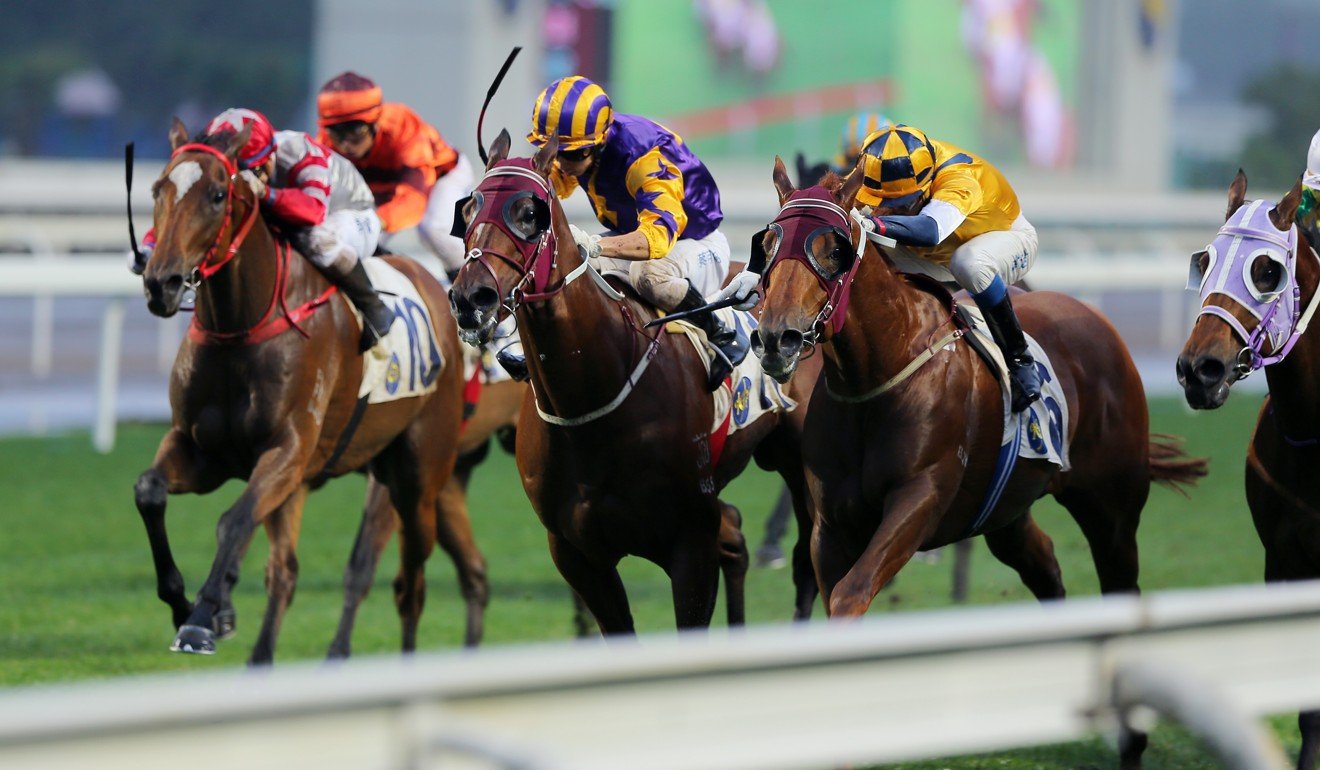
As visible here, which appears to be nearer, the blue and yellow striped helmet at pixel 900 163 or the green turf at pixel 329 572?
the blue and yellow striped helmet at pixel 900 163

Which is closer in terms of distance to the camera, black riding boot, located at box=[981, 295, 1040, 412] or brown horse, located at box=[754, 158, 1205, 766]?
brown horse, located at box=[754, 158, 1205, 766]

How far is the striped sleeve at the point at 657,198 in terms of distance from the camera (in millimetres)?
4770

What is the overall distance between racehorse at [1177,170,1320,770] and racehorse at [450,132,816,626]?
1.26 meters

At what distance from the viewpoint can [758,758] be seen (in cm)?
241

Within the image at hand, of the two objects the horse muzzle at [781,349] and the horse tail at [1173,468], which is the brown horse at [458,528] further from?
the horse muzzle at [781,349]

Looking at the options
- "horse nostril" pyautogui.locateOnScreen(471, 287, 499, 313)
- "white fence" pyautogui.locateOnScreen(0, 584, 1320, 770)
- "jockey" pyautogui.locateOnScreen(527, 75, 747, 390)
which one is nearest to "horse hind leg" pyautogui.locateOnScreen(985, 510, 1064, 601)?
"jockey" pyautogui.locateOnScreen(527, 75, 747, 390)

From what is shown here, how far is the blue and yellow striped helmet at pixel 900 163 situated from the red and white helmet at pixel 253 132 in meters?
1.88

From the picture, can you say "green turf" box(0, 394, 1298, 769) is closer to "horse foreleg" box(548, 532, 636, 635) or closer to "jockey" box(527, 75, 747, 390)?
"horse foreleg" box(548, 532, 636, 635)

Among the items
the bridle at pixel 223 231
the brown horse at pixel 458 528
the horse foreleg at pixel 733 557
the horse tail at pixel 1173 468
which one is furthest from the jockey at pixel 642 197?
the horse tail at pixel 1173 468

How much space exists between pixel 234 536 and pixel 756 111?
24.2 m

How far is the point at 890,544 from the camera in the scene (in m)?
4.30

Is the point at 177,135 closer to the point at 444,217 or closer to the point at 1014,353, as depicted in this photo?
the point at 444,217

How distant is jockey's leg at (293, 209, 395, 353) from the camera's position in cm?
581

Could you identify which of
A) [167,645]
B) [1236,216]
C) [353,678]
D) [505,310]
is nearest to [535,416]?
[505,310]
